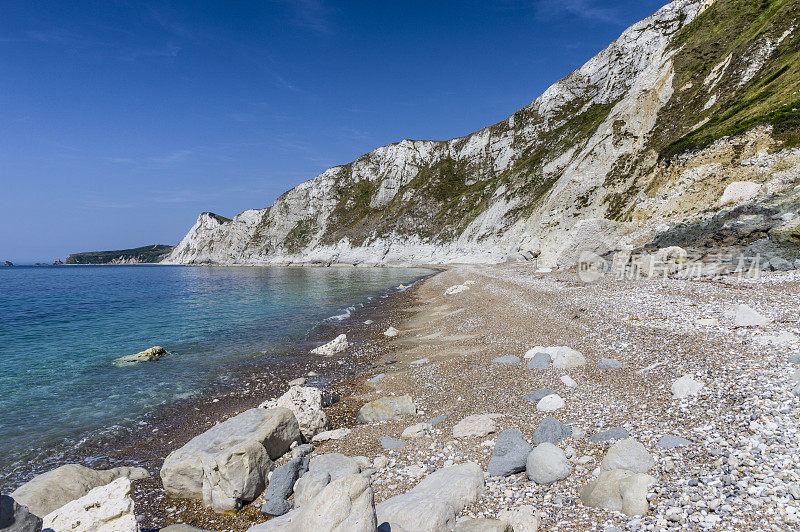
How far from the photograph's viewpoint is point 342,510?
186 inches

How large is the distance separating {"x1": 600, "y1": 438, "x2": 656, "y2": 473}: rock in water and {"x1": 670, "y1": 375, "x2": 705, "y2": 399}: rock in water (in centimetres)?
240

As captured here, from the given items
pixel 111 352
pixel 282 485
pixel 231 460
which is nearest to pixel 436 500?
pixel 282 485

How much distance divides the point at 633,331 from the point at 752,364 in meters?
4.58

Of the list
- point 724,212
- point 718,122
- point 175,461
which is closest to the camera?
point 175,461

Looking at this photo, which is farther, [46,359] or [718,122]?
[718,122]

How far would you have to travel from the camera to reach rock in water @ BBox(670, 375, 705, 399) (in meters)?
7.56

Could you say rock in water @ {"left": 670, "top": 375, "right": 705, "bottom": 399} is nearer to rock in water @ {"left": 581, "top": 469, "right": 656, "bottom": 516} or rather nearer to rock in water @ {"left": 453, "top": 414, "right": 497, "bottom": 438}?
rock in water @ {"left": 581, "top": 469, "right": 656, "bottom": 516}

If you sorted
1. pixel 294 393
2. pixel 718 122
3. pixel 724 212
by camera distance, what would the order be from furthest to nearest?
pixel 718 122 < pixel 724 212 < pixel 294 393

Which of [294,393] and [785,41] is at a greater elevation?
[785,41]

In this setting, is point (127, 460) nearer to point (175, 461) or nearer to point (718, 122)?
point (175, 461)

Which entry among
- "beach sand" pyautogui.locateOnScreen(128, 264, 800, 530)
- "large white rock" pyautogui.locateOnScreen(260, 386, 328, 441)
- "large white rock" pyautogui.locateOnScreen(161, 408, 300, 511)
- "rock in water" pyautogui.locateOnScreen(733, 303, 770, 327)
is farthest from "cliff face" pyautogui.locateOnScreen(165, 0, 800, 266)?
"large white rock" pyautogui.locateOnScreen(161, 408, 300, 511)

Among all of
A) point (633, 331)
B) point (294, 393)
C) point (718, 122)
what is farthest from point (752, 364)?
point (718, 122)

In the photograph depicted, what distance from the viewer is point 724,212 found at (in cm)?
2545

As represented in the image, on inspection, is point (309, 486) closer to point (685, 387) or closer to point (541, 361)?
point (541, 361)
